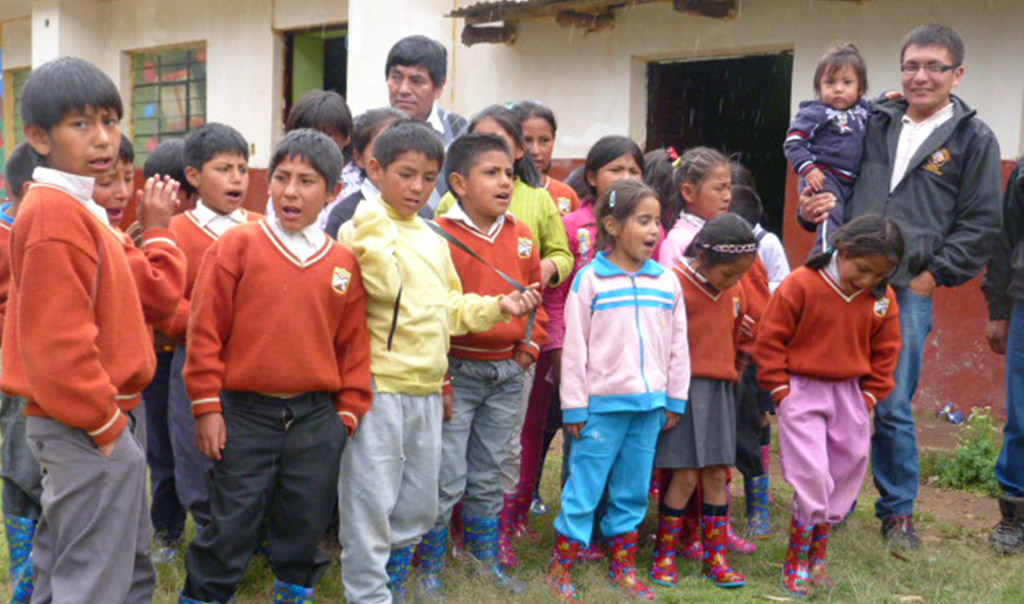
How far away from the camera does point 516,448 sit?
4156 millimetres

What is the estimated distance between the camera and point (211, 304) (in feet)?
10.3

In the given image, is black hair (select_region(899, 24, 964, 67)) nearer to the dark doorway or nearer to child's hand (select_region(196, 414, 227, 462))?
child's hand (select_region(196, 414, 227, 462))

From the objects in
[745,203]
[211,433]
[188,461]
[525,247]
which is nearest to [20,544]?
[188,461]

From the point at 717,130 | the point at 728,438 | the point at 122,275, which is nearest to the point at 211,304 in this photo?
the point at 122,275

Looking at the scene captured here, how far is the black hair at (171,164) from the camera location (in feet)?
13.8

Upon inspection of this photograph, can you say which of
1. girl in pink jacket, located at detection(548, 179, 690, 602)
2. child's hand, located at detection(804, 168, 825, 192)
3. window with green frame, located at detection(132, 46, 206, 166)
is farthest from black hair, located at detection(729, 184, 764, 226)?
window with green frame, located at detection(132, 46, 206, 166)

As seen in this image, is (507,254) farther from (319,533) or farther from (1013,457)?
(1013,457)

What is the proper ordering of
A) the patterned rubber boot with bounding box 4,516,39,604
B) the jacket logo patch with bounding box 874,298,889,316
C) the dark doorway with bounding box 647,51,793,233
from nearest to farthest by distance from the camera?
the patterned rubber boot with bounding box 4,516,39,604
the jacket logo patch with bounding box 874,298,889,316
the dark doorway with bounding box 647,51,793,233

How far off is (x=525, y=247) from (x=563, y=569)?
3.95ft

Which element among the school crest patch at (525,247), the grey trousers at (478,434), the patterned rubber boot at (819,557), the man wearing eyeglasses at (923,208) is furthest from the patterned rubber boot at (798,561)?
the school crest patch at (525,247)

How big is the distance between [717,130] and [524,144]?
619 centimetres

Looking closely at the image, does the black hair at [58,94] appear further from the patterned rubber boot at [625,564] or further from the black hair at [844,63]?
the black hair at [844,63]

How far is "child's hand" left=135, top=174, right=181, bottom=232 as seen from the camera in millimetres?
3107

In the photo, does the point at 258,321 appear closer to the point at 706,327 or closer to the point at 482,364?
the point at 482,364
